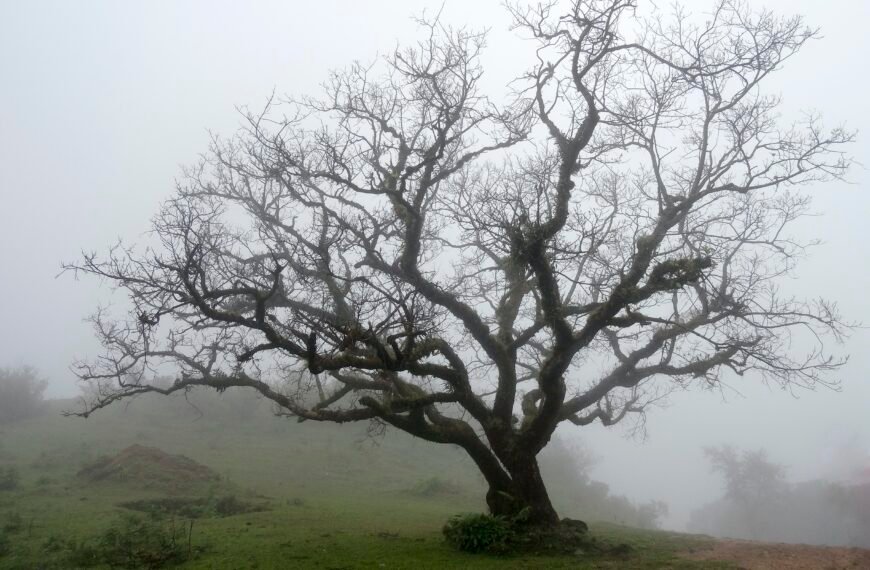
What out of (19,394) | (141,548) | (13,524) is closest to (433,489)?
(13,524)

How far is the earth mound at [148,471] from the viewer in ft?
56.0

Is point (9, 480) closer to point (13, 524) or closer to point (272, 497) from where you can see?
point (13, 524)

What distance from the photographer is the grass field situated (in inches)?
354

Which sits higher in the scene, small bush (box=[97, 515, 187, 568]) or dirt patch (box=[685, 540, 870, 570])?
dirt patch (box=[685, 540, 870, 570])

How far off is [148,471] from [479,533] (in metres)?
12.7

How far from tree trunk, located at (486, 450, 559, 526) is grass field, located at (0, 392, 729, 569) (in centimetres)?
104

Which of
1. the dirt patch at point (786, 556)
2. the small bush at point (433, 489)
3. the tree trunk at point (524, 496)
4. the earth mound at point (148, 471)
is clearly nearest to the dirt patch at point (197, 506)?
the earth mound at point (148, 471)

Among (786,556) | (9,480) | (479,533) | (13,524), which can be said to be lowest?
(13,524)

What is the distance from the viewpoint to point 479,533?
954 centimetres

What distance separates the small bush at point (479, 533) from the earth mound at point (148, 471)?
1069 centimetres

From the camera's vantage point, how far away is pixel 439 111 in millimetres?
10445

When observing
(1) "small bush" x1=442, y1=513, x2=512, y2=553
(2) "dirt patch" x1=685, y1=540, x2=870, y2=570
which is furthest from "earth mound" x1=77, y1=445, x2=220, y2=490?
(2) "dirt patch" x1=685, y1=540, x2=870, y2=570

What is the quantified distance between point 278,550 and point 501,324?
6.37 m

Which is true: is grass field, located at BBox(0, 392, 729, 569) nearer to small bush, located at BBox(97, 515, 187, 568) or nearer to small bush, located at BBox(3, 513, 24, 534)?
small bush, located at BBox(3, 513, 24, 534)
